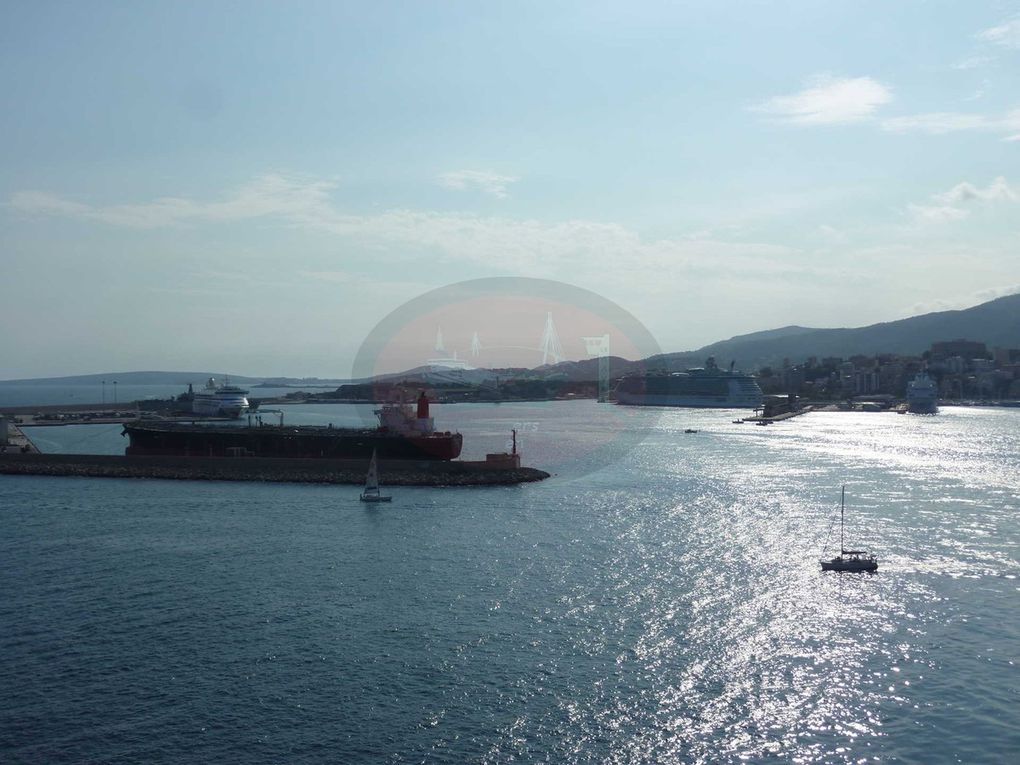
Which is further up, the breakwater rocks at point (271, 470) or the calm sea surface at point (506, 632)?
the breakwater rocks at point (271, 470)

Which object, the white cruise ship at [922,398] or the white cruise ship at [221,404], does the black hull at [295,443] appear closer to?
the white cruise ship at [221,404]

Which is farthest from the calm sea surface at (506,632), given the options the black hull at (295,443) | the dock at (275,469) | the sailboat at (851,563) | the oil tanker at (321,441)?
the oil tanker at (321,441)

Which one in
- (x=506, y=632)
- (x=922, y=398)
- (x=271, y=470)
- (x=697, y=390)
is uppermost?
(x=697, y=390)

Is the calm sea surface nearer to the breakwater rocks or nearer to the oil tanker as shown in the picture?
the breakwater rocks

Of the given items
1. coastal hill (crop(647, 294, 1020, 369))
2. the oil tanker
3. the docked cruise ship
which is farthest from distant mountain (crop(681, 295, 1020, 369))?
the oil tanker

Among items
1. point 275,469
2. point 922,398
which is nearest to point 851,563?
point 275,469

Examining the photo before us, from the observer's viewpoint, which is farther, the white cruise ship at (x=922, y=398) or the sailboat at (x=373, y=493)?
the white cruise ship at (x=922, y=398)

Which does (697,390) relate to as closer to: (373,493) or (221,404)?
(221,404)

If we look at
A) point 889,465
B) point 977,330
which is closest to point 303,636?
point 889,465
